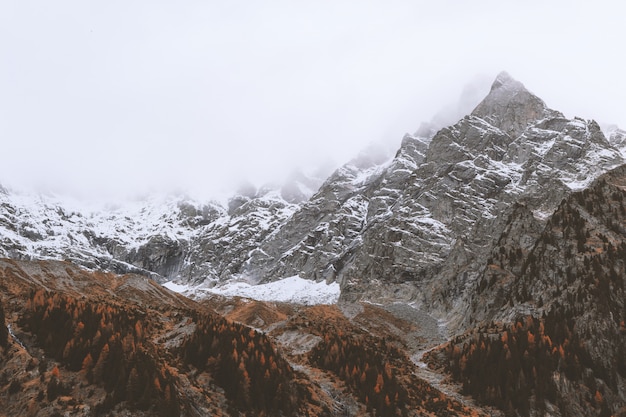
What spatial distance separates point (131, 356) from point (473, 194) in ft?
506

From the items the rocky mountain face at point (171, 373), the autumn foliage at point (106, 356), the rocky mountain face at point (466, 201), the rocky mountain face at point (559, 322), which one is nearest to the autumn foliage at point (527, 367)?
the rocky mountain face at point (559, 322)

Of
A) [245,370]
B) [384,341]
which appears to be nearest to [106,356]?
[245,370]

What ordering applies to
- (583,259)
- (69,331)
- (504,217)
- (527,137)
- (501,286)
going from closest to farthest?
1. (69,331)
2. (583,259)
3. (501,286)
4. (504,217)
5. (527,137)

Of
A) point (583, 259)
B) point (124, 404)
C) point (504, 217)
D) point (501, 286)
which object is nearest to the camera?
point (124, 404)

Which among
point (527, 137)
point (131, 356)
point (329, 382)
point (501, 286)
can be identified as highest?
point (527, 137)

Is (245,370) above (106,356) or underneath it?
underneath

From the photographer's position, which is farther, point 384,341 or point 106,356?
point 384,341

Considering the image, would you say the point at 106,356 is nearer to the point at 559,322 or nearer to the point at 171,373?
the point at 171,373

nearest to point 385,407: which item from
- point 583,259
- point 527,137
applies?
point 583,259

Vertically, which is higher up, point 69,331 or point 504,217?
point 69,331

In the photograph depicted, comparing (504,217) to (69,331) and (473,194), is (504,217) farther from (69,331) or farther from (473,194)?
(69,331)

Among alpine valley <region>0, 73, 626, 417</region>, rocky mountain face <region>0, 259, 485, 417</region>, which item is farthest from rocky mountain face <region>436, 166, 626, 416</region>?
rocky mountain face <region>0, 259, 485, 417</region>

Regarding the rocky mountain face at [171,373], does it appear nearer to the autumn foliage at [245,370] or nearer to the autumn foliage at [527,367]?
the autumn foliage at [245,370]

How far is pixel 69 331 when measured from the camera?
28734 millimetres
